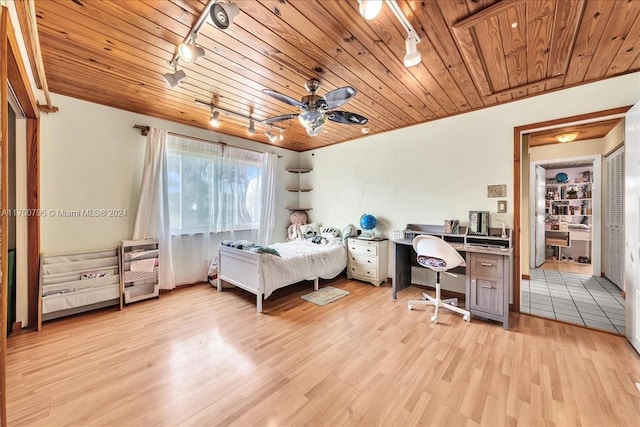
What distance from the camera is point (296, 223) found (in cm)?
525

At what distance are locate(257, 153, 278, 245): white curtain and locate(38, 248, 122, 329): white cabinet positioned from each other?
2210 mm

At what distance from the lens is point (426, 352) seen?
2.20 meters

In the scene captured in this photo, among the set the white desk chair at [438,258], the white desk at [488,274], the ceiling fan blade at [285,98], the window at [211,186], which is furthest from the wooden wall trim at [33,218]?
the white desk at [488,274]

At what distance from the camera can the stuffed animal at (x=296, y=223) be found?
16.9ft

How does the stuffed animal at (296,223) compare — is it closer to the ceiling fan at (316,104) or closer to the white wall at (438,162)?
the white wall at (438,162)

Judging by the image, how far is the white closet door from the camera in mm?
3553

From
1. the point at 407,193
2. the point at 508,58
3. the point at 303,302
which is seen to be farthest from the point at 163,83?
the point at 407,193

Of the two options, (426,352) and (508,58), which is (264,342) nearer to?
(426,352)

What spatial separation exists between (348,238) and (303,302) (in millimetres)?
1470

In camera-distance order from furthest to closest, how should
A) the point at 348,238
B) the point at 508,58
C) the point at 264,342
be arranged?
the point at 348,238 → the point at 264,342 → the point at 508,58

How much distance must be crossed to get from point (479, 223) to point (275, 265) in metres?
2.68

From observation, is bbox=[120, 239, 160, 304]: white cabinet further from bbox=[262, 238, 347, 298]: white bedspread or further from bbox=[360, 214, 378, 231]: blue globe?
→ bbox=[360, 214, 378, 231]: blue globe

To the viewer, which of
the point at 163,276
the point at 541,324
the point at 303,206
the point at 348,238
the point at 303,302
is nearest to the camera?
the point at 541,324

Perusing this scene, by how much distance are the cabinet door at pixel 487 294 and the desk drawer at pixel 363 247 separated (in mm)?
1473
